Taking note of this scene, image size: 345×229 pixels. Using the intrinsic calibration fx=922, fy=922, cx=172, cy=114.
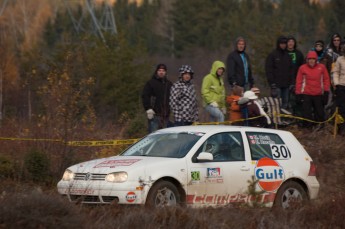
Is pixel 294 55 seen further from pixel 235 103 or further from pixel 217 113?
pixel 217 113

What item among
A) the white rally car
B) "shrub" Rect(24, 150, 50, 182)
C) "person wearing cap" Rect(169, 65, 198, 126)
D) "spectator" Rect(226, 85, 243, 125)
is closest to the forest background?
"shrub" Rect(24, 150, 50, 182)

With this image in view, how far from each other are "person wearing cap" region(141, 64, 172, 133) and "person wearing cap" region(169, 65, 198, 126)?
1.45ft

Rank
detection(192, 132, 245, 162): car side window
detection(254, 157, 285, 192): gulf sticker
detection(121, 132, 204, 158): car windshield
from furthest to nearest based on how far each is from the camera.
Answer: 1. detection(254, 157, 285, 192): gulf sticker
2. detection(192, 132, 245, 162): car side window
3. detection(121, 132, 204, 158): car windshield

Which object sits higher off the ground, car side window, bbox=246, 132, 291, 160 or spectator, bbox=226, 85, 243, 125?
spectator, bbox=226, 85, 243, 125

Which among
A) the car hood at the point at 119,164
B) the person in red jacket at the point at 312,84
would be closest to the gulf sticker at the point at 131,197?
the car hood at the point at 119,164

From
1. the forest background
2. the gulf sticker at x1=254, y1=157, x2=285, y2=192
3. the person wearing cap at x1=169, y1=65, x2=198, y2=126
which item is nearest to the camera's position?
the gulf sticker at x1=254, y1=157, x2=285, y2=192

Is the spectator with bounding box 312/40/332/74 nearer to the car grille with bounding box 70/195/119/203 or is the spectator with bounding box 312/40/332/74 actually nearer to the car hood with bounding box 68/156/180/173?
the car hood with bounding box 68/156/180/173

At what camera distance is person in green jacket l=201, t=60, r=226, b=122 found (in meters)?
18.0

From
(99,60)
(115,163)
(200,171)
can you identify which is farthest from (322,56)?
(99,60)

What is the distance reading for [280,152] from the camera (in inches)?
559

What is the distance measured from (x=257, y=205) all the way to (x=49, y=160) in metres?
4.91

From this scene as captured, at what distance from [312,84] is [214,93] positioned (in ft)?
7.22

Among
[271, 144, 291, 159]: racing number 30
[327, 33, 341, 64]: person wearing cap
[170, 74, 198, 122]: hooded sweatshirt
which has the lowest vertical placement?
[271, 144, 291, 159]: racing number 30

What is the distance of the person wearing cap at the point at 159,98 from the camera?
1806 cm
